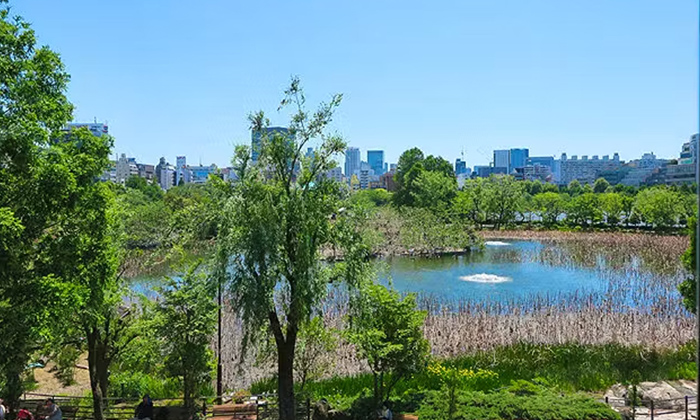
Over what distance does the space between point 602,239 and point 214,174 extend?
4617 centimetres

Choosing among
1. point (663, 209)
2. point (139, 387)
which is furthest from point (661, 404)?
point (663, 209)

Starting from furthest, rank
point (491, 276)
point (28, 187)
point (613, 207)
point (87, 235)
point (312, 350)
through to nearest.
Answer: point (613, 207), point (491, 276), point (312, 350), point (87, 235), point (28, 187)

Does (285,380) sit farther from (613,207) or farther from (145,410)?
(613,207)

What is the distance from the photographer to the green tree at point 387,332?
11422mm

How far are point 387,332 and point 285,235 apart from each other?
361 cm

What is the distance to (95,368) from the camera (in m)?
12.4

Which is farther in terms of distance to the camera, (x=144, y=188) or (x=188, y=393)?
(x=144, y=188)

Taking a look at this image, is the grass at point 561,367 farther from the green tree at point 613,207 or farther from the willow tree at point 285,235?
the green tree at point 613,207

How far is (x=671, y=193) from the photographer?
52531mm

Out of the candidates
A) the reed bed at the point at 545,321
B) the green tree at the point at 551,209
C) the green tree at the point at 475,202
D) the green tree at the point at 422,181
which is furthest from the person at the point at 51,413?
the green tree at the point at 551,209

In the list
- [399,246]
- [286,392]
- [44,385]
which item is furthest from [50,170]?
[399,246]

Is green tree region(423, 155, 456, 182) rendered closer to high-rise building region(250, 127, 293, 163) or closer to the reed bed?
the reed bed

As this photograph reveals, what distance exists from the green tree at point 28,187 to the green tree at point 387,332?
19.9ft

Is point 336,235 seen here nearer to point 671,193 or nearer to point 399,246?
point 399,246
